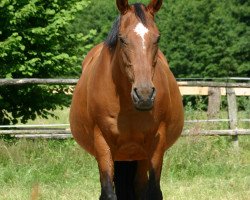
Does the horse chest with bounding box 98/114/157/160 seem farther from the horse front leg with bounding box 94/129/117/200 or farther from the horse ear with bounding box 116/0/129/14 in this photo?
the horse ear with bounding box 116/0/129/14

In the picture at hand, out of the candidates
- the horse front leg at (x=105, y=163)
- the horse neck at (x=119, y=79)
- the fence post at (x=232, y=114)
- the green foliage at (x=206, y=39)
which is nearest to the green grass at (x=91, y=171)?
Result: the fence post at (x=232, y=114)

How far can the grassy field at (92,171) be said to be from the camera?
23.8ft

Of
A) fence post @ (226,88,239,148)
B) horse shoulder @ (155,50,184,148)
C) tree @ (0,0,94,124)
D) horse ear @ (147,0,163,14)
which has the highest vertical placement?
horse ear @ (147,0,163,14)

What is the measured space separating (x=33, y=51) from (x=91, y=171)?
15.4 ft

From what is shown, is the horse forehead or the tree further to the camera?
the tree

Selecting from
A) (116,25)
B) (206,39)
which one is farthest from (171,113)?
(206,39)

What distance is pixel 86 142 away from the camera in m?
5.39

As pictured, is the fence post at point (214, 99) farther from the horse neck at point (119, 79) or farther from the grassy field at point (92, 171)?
the horse neck at point (119, 79)

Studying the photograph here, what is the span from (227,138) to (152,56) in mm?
6551

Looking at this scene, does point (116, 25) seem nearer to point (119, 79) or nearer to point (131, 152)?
point (119, 79)

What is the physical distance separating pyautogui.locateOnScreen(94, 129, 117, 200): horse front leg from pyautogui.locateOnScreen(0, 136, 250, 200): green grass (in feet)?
7.51

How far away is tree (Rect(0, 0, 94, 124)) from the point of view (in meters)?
11.9

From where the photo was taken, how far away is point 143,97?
3.88 meters

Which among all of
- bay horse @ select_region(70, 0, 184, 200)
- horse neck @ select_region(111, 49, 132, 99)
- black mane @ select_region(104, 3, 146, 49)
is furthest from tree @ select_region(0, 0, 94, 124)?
horse neck @ select_region(111, 49, 132, 99)
